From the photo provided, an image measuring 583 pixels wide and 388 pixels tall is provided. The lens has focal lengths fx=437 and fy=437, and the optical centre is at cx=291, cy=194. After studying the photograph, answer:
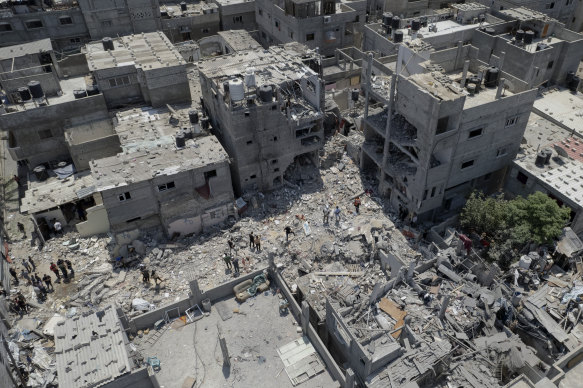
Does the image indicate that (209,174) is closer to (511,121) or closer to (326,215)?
(326,215)

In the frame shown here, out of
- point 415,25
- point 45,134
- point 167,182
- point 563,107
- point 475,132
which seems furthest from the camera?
point 415,25

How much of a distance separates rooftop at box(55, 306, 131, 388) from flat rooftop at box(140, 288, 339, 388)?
96.0 inches

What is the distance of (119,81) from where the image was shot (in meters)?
39.0

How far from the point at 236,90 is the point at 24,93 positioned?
747 inches

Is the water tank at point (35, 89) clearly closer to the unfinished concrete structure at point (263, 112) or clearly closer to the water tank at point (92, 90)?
the water tank at point (92, 90)

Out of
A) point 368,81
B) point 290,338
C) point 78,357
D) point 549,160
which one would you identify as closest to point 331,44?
point 368,81

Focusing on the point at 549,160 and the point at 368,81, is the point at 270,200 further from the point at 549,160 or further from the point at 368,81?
the point at 549,160

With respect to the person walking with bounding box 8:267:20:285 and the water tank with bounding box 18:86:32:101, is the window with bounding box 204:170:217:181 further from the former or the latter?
the water tank with bounding box 18:86:32:101

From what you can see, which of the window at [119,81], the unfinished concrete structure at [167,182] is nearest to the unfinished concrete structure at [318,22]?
the window at [119,81]

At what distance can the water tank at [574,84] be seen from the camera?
139ft

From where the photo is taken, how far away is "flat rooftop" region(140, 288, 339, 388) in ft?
69.0

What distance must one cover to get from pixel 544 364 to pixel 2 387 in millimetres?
26526

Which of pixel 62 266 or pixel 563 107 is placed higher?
pixel 563 107

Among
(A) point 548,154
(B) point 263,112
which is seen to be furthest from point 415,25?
(B) point 263,112
